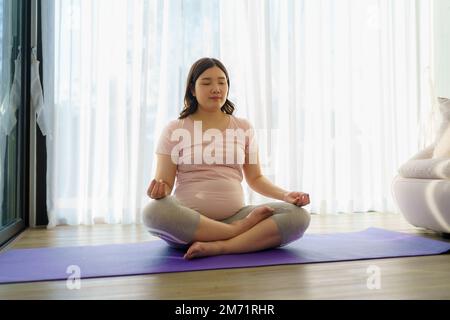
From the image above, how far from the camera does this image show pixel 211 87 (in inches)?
64.5

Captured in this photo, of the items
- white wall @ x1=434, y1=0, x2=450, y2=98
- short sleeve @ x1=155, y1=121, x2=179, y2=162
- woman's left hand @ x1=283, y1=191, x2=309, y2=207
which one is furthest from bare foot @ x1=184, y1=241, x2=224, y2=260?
white wall @ x1=434, y1=0, x2=450, y2=98

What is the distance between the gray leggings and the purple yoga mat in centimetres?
7

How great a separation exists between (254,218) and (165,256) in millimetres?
322

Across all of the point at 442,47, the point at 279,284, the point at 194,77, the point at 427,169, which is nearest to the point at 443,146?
the point at 427,169

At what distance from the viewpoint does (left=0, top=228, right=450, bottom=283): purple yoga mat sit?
1225mm

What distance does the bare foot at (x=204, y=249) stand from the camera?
133cm

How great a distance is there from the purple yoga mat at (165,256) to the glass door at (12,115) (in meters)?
0.48

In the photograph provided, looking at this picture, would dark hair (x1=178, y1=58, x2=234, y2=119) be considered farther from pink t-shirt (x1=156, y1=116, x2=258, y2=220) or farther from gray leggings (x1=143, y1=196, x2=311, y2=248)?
gray leggings (x1=143, y1=196, x2=311, y2=248)

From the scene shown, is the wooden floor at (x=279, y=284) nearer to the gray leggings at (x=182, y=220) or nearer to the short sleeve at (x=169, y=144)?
the gray leggings at (x=182, y=220)

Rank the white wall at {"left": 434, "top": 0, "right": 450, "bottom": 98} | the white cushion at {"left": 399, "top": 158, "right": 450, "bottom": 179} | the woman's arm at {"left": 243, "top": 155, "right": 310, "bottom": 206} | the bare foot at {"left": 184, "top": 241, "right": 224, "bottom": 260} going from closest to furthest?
the bare foot at {"left": 184, "top": 241, "right": 224, "bottom": 260}
the woman's arm at {"left": 243, "top": 155, "right": 310, "bottom": 206}
the white cushion at {"left": 399, "top": 158, "right": 450, "bottom": 179}
the white wall at {"left": 434, "top": 0, "right": 450, "bottom": 98}
